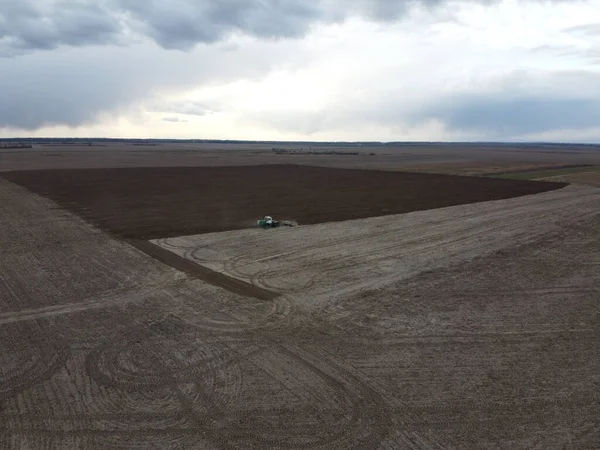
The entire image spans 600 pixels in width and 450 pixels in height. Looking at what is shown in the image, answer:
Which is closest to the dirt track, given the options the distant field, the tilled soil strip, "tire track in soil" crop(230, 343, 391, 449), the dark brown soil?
"tire track in soil" crop(230, 343, 391, 449)

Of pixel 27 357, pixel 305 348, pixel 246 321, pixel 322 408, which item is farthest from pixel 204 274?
pixel 322 408

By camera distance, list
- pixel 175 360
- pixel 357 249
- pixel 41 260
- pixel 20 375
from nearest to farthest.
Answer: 1. pixel 20 375
2. pixel 175 360
3. pixel 41 260
4. pixel 357 249

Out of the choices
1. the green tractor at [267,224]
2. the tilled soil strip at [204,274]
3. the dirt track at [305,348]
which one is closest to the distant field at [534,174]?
the dirt track at [305,348]

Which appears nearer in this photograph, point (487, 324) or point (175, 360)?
point (175, 360)

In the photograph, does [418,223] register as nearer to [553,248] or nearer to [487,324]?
[553,248]

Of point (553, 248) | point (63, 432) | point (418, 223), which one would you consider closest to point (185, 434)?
point (63, 432)

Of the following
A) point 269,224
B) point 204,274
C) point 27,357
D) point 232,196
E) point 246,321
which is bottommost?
point 27,357

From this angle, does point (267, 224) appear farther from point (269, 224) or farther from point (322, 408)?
point (322, 408)
